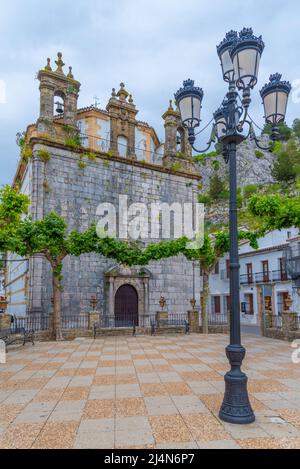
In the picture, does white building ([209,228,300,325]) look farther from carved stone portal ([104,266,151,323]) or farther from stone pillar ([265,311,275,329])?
carved stone portal ([104,266,151,323])

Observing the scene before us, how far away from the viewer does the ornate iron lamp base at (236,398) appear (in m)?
4.51

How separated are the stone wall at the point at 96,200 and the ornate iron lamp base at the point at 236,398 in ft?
39.4

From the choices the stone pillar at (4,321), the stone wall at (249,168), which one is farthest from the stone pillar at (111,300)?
the stone wall at (249,168)

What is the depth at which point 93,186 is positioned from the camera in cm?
1773

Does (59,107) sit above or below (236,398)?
above

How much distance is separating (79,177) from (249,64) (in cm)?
1320

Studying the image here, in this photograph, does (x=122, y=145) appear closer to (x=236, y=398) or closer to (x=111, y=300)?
(x=111, y=300)

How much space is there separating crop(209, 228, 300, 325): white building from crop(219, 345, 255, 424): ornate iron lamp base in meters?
20.6

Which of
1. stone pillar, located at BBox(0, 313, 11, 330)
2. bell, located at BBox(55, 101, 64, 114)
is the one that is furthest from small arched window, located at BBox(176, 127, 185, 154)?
stone pillar, located at BBox(0, 313, 11, 330)

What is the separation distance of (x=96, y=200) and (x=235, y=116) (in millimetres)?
12892

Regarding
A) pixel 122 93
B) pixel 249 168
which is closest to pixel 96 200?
pixel 122 93

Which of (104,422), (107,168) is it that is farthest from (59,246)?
(104,422)

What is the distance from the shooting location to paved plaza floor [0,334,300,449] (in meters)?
4.05

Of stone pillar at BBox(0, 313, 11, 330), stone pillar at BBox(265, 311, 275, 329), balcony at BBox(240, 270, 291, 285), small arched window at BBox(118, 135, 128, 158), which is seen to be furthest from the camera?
balcony at BBox(240, 270, 291, 285)
